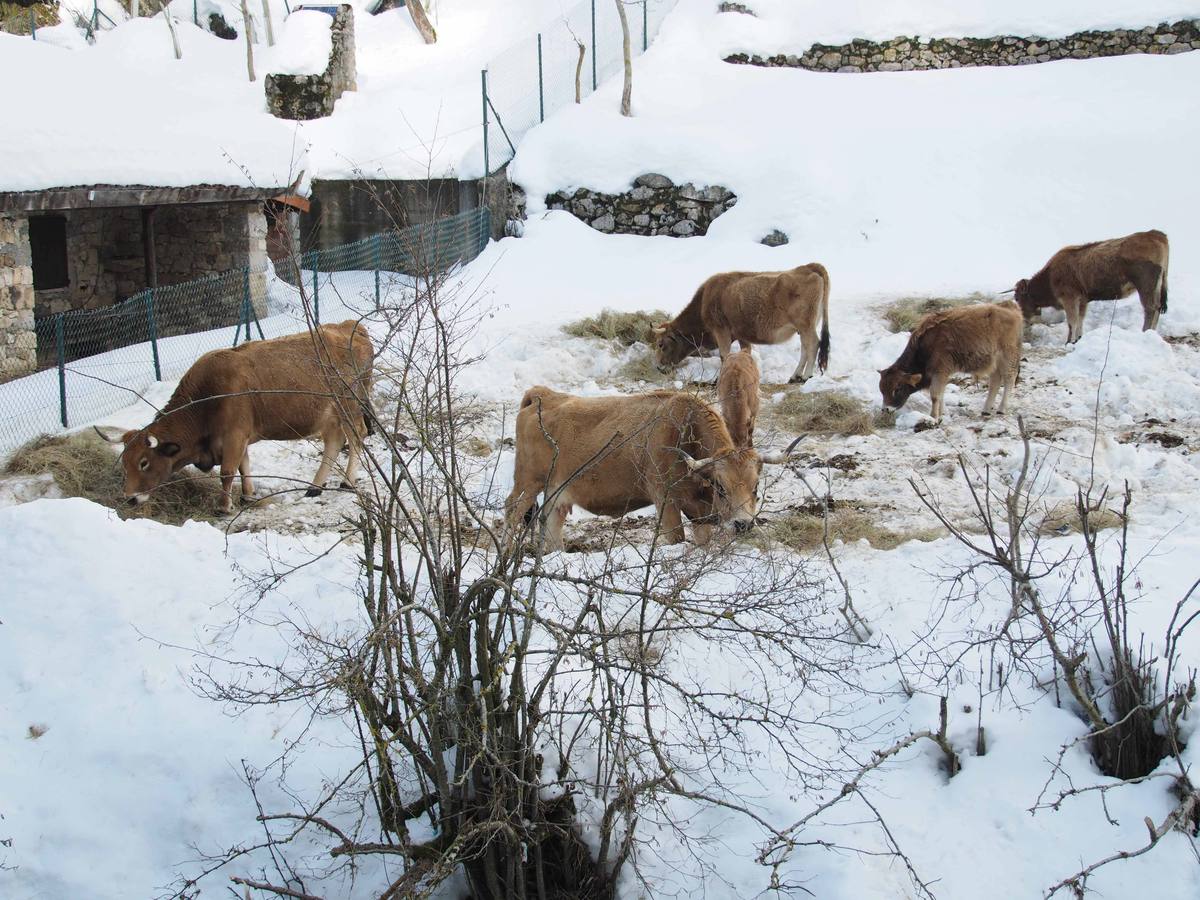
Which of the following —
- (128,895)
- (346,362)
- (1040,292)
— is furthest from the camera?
(1040,292)

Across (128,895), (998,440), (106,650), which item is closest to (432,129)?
(998,440)

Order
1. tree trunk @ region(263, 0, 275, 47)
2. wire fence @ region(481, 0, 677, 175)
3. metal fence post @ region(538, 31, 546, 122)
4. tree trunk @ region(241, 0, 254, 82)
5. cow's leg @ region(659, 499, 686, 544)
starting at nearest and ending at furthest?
cow's leg @ region(659, 499, 686, 544) < metal fence post @ region(538, 31, 546, 122) < wire fence @ region(481, 0, 677, 175) < tree trunk @ region(241, 0, 254, 82) < tree trunk @ region(263, 0, 275, 47)

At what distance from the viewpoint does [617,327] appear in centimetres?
1593

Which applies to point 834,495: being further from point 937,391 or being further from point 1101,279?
point 1101,279

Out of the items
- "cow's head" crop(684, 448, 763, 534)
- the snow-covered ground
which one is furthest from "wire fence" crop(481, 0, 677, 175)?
"cow's head" crop(684, 448, 763, 534)

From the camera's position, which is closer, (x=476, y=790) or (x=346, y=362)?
(x=476, y=790)

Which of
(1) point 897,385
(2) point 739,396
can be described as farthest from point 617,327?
(2) point 739,396

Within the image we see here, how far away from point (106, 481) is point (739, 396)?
19.5ft

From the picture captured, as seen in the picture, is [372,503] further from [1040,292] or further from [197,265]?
[197,265]

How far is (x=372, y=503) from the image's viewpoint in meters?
6.85

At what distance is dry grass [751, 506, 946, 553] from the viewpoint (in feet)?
31.1

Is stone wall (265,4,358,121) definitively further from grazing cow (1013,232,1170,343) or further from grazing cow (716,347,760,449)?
grazing cow (716,347,760,449)

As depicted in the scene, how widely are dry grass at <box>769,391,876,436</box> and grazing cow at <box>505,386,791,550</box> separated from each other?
3.93 metres

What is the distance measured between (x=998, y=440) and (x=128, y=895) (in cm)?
889
